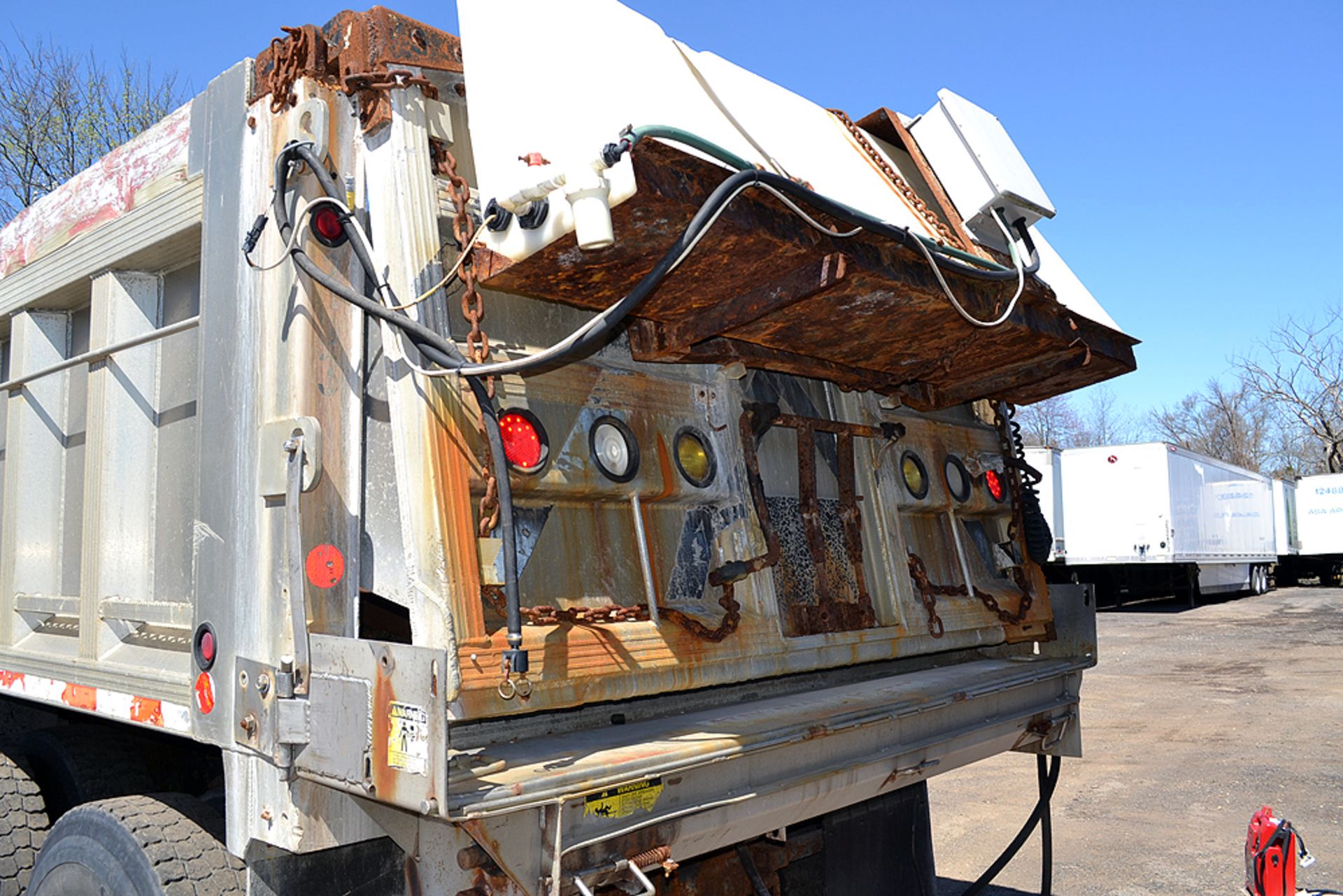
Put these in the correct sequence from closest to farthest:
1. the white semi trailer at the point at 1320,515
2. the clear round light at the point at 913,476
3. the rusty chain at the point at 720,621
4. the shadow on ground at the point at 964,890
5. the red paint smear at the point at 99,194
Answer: the rusty chain at the point at 720,621 < the red paint smear at the point at 99,194 < the clear round light at the point at 913,476 < the shadow on ground at the point at 964,890 < the white semi trailer at the point at 1320,515

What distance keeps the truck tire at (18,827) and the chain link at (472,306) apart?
1960 mm

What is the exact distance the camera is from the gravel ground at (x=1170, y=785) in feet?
18.4

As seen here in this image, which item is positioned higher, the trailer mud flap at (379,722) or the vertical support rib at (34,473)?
the vertical support rib at (34,473)

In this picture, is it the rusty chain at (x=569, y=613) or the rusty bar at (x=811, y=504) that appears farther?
the rusty bar at (x=811, y=504)

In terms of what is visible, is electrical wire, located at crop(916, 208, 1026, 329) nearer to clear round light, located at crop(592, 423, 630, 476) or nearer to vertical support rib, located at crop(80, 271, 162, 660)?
clear round light, located at crop(592, 423, 630, 476)

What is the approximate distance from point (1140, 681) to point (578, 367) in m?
11.4

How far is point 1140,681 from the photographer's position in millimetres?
12336

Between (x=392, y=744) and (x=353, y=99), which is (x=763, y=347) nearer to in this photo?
(x=353, y=99)

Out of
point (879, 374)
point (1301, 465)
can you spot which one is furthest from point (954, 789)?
point (1301, 465)

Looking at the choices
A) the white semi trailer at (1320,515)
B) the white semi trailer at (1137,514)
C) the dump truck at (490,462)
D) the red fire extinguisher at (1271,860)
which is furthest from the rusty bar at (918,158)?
the white semi trailer at (1320,515)

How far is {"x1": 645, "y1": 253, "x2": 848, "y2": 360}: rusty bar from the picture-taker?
2443mm

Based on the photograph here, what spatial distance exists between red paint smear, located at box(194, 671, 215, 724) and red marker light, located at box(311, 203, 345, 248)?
95 centimetres

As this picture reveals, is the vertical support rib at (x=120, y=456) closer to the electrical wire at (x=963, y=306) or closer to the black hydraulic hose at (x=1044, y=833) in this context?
the electrical wire at (x=963, y=306)

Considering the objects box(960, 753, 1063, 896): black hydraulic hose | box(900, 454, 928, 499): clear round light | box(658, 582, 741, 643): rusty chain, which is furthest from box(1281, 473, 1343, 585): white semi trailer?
box(658, 582, 741, 643): rusty chain
